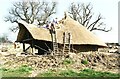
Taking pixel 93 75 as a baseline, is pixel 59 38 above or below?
above

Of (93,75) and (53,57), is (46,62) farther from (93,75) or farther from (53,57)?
(93,75)

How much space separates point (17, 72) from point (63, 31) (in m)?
10.9

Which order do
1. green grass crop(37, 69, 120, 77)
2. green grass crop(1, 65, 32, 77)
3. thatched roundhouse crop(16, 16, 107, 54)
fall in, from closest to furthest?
green grass crop(1, 65, 32, 77) → green grass crop(37, 69, 120, 77) → thatched roundhouse crop(16, 16, 107, 54)

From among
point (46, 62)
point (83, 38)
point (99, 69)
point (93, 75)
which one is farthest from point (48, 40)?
Answer: point (93, 75)

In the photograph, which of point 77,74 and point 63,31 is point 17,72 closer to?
point 77,74

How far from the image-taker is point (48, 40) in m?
27.7

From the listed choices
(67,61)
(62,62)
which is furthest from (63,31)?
(62,62)

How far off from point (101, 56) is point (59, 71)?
5.39 metres

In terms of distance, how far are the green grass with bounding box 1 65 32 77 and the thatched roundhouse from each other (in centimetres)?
703

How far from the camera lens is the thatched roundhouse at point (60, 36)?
91.6 feet

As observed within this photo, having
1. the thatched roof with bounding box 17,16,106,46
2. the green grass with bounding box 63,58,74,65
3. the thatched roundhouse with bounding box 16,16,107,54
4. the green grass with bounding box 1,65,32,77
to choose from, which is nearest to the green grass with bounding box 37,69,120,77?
the green grass with bounding box 1,65,32,77

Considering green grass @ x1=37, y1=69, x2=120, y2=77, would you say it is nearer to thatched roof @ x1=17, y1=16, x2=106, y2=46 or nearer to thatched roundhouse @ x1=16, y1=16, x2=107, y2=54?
thatched roundhouse @ x1=16, y1=16, x2=107, y2=54

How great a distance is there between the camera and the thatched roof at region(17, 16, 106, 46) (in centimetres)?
2802

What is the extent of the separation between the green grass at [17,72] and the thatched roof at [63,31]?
7124 millimetres
